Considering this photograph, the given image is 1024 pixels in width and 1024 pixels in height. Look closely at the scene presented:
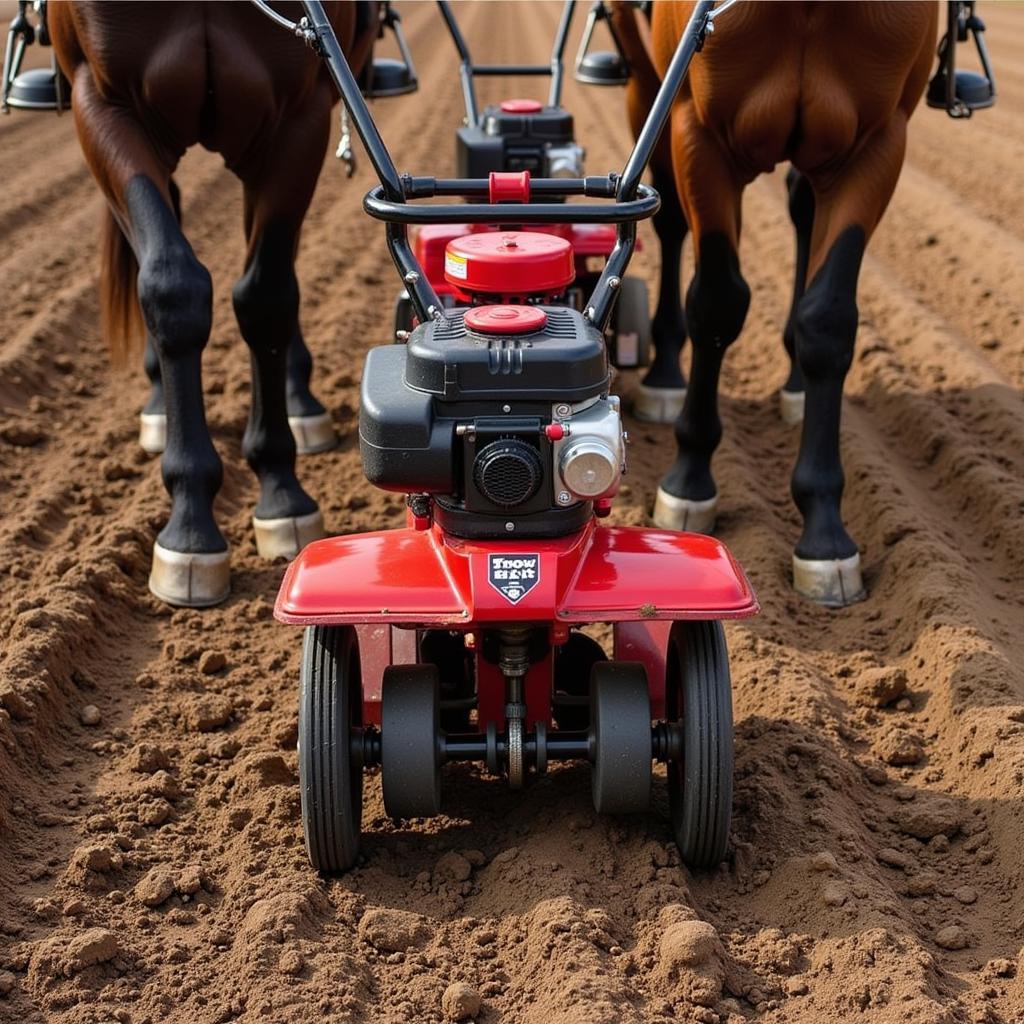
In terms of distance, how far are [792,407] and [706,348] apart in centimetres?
128

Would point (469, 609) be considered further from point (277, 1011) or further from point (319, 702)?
point (277, 1011)

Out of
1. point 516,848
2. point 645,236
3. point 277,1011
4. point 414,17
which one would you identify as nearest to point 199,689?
point 516,848

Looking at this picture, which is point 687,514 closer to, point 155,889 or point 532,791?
point 532,791

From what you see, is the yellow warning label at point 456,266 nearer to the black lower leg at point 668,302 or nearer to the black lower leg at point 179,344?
the black lower leg at point 179,344

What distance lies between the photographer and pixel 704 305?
16.4 feet

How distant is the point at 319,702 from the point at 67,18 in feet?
8.05

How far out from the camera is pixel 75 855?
132 inches

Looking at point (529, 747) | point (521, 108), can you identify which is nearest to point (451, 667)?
point (529, 747)

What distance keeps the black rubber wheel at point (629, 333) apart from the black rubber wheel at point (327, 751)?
336 cm

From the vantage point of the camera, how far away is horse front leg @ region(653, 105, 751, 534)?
473 centimetres

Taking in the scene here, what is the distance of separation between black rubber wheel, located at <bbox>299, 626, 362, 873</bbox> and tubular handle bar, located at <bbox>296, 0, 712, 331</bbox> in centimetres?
77

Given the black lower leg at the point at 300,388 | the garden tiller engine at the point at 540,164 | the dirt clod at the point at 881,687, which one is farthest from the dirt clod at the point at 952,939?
the black lower leg at the point at 300,388

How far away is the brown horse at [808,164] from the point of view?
4340 mm

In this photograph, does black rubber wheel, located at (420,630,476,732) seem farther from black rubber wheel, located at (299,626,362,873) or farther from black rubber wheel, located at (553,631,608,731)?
black rubber wheel, located at (299,626,362,873)
